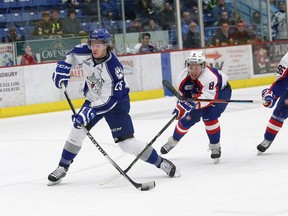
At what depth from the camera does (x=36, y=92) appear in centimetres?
1074

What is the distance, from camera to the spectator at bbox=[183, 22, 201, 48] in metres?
13.1

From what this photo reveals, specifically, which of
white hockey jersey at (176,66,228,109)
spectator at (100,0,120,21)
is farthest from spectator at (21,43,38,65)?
white hockey jersey at (176,66,228,109)

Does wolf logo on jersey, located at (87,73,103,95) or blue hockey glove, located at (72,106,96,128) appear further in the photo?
wolf logo on jersey, located at (87,73,103,95)

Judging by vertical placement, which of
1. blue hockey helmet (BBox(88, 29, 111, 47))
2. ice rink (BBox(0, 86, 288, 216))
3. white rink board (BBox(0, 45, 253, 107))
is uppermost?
blue hockey helmet (BBox(88, 29, 111, 47))

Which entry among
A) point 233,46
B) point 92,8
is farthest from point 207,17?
point 92,8

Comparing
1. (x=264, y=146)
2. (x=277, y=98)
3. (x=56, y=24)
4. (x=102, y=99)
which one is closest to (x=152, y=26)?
(x=56, y=24)

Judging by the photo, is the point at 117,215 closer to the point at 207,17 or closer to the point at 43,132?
the point at 43,132

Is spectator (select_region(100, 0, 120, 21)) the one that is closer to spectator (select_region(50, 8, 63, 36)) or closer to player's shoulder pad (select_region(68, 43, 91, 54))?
spectator (select_region(50, 8, 63, 36))

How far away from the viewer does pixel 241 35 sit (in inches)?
549

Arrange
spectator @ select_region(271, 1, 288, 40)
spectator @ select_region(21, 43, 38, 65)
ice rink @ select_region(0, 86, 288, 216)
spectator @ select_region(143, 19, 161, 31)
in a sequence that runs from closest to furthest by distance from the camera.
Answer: ice rink @ select_region(0, 86, 288, 216) → spectator @ select_region(21, 43, 38, 65) → spectator @ select_region(143, 19, 161, 31) → spectator @ select_region(271, 1, 288, 40)

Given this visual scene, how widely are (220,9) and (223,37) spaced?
2.00 ft

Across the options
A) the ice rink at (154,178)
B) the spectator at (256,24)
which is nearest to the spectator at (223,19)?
the spectator at (256,24)

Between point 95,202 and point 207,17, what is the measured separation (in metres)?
9.50

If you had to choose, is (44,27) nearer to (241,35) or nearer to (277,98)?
(241,35)
